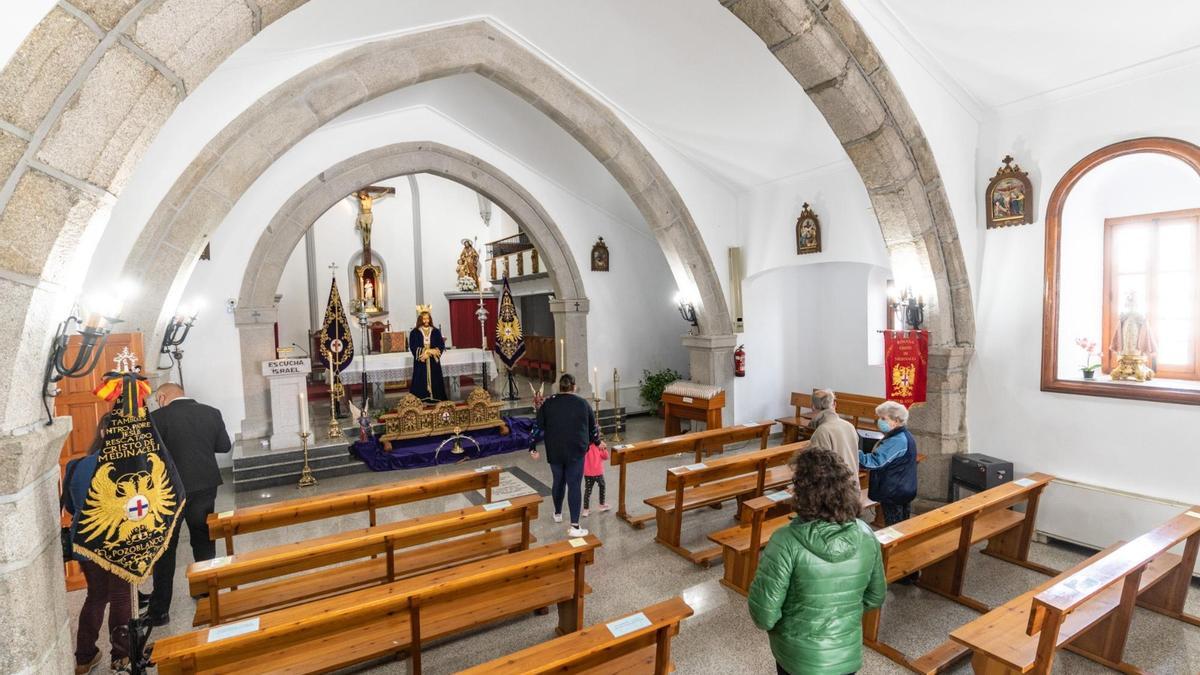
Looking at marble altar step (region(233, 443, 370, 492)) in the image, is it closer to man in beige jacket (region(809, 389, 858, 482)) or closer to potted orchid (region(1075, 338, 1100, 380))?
man in beige jacket (region(809, 389, 858, 482))

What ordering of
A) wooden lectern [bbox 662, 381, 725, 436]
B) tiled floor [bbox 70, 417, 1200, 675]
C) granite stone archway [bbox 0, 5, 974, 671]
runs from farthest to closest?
wooden lectern [bbox 662, 381, 725, 436], tiled floor [bbox 70, 417, 1200, 675], granite stone archway [bbox 0, 5, 974, 671]

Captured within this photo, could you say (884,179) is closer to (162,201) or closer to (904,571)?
(904,571)

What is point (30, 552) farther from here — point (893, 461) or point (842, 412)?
point (842, 412)

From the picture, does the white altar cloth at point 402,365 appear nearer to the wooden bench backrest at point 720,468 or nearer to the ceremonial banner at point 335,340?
the ceremonial banner at point 335,340

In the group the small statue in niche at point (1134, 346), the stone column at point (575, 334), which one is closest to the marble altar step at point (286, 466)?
the stone column at point (575, 334)

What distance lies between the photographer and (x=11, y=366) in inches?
80.0

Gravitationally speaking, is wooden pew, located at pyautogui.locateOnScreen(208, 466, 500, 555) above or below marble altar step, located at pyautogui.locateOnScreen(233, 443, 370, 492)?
above

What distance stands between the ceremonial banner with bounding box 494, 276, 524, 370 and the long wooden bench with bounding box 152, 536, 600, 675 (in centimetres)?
595

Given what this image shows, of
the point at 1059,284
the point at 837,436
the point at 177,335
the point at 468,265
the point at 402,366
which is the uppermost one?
→ the point at 468,265

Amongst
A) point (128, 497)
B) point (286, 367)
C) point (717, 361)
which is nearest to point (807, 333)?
point (717, 361)

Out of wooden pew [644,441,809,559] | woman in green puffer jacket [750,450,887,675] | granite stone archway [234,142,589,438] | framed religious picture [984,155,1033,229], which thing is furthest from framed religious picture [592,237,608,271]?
woman in green puffer jacket [750,450,887,675]

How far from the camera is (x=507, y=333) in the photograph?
946 cm

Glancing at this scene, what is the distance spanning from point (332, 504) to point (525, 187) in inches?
248

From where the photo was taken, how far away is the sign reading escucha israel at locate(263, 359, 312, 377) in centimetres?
754
